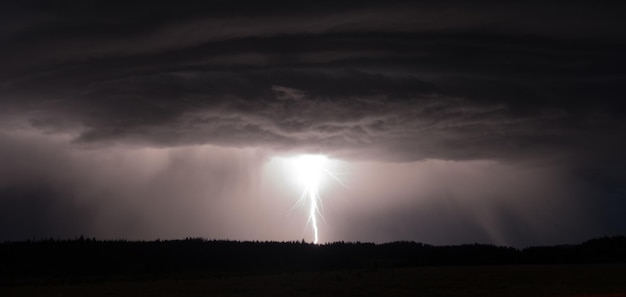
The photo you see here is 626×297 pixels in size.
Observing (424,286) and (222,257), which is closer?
(424,286)

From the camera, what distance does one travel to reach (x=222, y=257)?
135500mm

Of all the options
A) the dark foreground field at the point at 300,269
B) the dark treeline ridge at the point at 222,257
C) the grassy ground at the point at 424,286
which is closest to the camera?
the grassy ground at the point at 424,286

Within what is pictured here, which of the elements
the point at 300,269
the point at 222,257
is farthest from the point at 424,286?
the point at 222,257

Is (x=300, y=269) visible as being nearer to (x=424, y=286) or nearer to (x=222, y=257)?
(x=222, y=257)

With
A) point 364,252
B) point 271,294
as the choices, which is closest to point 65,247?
point 364,252

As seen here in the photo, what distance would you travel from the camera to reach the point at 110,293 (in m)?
62.1

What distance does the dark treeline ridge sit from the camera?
110 m

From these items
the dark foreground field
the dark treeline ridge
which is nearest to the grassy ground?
the dark foreground field

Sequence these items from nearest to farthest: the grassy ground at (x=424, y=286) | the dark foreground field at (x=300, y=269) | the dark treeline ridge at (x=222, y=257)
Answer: the grassy ground at (x=424, y=286)
the dark foreground field at (x=300, y=269)
the dark treeline ridge at (x=222, y=257)

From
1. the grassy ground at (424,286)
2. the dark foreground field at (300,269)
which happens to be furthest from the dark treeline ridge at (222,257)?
the grassy ground at (424,286)

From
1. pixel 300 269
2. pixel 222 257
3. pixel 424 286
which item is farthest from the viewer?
pixel 222 257

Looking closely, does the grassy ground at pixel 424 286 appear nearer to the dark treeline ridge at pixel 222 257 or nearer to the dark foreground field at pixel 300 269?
the dark foreground field at pixel 300 269

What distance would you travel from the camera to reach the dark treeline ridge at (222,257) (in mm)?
110250

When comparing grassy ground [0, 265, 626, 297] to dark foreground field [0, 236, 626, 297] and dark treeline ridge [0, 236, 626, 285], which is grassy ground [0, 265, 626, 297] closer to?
dark foreground field [0, 236, 626, 297]
